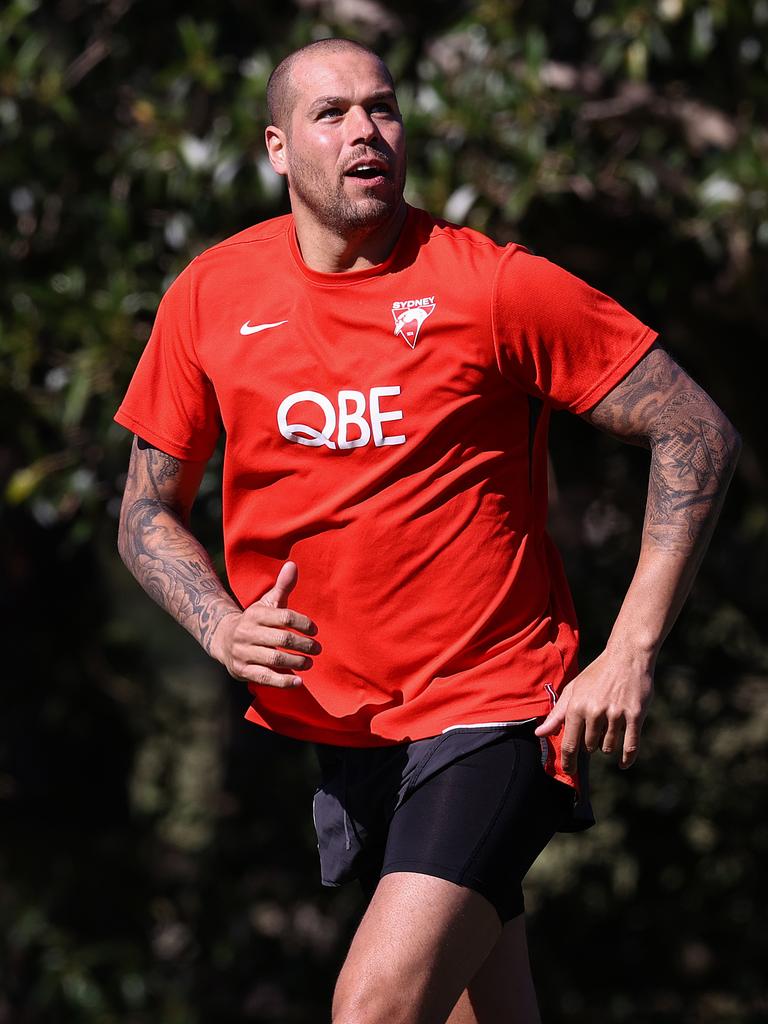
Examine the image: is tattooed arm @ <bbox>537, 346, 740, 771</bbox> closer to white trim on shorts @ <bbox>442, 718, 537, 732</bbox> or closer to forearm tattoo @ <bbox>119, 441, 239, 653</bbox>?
white trim on shorts @ <bbox>442, 718, 537, 732</bbox>

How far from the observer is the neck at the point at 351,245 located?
2.91 m

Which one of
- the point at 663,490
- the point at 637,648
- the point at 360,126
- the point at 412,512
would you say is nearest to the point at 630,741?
the point at 637,648

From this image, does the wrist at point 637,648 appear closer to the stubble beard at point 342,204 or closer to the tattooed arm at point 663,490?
the tattooed arm at point 663,490

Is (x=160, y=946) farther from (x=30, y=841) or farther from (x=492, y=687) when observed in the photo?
(x=492, y=687)

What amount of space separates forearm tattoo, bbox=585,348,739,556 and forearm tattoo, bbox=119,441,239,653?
79cm

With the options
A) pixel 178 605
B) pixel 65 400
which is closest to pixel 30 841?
pixel 65 400

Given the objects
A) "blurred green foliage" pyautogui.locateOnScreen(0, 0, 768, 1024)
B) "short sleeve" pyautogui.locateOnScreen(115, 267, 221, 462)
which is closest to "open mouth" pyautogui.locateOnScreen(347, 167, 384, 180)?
"short sleeve" pyautogui.locateOnScreen(115, 267, 221, 462)

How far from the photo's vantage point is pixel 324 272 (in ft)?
9.65

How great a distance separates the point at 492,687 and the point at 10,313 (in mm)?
2726

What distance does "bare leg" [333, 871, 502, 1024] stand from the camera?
254cm

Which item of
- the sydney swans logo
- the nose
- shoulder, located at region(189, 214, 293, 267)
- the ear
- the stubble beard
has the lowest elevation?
the sydney swans logo

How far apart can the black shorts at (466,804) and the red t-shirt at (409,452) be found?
5 cm

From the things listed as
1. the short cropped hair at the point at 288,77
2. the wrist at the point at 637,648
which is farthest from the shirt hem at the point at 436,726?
the short cropped hair at the point at 288,77

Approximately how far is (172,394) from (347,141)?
23.8 inches
